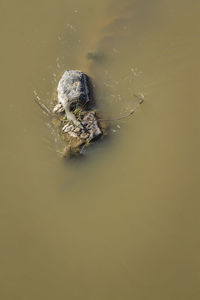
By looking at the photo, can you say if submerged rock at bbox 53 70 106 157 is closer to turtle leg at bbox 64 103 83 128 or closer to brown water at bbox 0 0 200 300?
turtle leg at bbox 64 103 83 128

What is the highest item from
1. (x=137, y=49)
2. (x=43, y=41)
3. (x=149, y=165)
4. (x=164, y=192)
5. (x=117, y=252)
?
(x=43, y=41)

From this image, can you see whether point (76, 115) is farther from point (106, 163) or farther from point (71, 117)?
point (106, 163)

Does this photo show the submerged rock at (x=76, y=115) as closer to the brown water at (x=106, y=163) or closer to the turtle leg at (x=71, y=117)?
the turtle leg at (x=71, y=117)

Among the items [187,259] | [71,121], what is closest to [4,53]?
[71,121]

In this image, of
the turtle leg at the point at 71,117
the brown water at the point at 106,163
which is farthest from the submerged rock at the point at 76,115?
the brown water at the point at 106,163

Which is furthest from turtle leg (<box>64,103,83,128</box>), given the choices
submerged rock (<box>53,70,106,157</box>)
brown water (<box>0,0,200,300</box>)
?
brown water (<box>0,0,200,300</box>)

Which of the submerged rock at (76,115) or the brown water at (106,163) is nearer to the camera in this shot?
the brown water at (106,163)

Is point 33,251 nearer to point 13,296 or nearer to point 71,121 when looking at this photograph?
point 13,296
